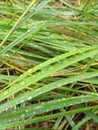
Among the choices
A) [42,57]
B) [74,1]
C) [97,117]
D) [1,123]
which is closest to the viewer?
[1,123]

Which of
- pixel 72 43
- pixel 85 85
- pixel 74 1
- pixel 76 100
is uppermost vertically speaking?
pixel 74 1

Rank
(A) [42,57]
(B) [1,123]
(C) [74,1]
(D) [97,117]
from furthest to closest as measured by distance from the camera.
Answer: (C) [74,1], (A) [42,57], (D) [97,117], (B) [1,123]

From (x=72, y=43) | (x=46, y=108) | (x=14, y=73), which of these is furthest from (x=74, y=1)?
(x=46, y=108)

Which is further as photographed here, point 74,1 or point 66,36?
point 74,1

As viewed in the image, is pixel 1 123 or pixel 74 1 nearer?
pixel 1 123

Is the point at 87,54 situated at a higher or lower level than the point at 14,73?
lower

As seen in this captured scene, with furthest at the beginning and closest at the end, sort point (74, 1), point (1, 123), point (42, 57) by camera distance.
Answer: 1. point (74, 1)
2. point (42, 57)
3. point (1, 123)

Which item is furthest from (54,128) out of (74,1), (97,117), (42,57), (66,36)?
(74,1)

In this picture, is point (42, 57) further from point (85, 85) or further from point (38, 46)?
point (85, 85)

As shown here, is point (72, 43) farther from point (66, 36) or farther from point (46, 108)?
point (46, 108)
